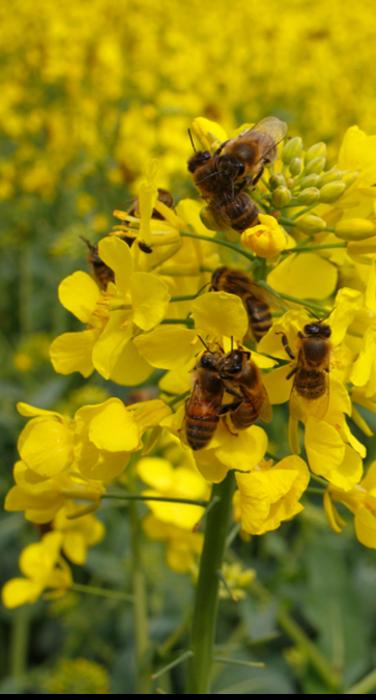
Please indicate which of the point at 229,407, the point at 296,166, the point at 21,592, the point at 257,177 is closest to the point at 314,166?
the point at 296,166

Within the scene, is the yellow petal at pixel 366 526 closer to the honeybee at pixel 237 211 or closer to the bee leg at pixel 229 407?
the bee leg at pixel 229 407

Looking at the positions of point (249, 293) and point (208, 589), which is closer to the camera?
point (249, 293)

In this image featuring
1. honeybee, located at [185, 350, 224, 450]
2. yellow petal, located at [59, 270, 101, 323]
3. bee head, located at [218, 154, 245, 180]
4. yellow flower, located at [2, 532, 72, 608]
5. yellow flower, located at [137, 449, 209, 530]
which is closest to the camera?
honeybee, located at [185, 350, 224, 450]

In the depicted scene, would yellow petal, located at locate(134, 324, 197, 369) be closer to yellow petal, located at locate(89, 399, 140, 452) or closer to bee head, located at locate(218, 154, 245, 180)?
yellow petal, located at locate(89, 399, 140, 452)

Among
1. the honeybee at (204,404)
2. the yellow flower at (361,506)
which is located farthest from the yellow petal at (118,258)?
the yellow flower at (361,506)

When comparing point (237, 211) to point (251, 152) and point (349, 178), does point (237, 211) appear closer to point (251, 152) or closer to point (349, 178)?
point (251, 152)

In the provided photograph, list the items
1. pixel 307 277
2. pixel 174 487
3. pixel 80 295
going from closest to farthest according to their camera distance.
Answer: pixel 80 295 → pixel 307 277 → pixel 174 487

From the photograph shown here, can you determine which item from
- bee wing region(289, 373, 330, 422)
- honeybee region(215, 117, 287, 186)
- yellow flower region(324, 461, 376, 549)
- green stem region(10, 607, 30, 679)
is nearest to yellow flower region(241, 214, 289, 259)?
honeybee region(215, 117, 287, 186)
